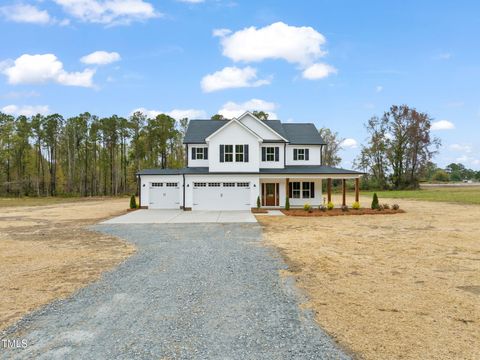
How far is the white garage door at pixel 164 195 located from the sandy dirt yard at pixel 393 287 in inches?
535

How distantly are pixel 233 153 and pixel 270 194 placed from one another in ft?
14.8

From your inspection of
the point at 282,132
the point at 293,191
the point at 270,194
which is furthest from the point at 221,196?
the point at 282,132

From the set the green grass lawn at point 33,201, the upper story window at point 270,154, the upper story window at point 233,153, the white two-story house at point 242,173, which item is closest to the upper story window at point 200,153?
the white two-story house at point 242,173

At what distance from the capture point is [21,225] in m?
17.4

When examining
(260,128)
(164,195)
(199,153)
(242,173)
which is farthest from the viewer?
(199,153)

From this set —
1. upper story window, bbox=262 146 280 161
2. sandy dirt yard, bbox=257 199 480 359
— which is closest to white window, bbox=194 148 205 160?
upper story window, bbox=262 146 280 161

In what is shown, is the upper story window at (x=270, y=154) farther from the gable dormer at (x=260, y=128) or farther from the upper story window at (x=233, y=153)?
the upper story window at (x=233, y=153)

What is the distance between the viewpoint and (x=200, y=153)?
2708cm

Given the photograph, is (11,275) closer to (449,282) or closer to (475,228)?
(449,282)

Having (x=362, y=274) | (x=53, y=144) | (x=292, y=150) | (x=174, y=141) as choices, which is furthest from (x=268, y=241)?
(x=53, y=144)

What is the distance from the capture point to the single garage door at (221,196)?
24.4m

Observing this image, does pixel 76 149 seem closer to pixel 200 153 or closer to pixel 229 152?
pixel 200 153

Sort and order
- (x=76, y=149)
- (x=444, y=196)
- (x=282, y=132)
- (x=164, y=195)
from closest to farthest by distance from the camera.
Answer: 1. (x=164, y=195)
2. (x=282, y=132)
3. (x=444, y=196)
4. (x=76, y=149)

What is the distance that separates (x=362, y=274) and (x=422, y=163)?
180 ft
